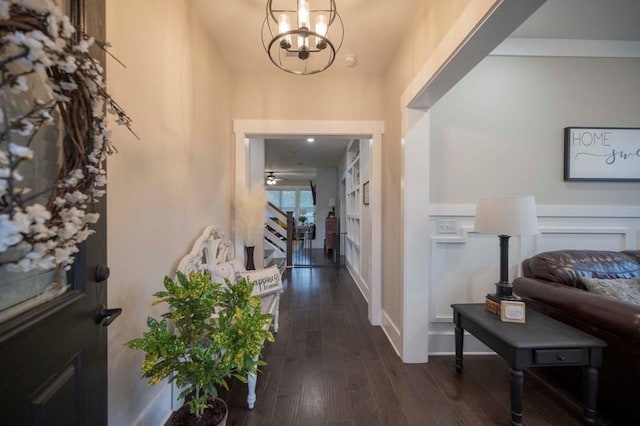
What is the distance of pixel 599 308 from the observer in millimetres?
1669

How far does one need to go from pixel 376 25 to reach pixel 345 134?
1047 millimetres

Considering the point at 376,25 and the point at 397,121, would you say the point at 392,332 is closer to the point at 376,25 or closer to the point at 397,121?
the point at 397,121

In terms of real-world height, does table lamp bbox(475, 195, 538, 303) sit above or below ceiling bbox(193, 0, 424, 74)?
below

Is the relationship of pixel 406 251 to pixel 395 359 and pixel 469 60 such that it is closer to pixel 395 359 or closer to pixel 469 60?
pixel 395 359

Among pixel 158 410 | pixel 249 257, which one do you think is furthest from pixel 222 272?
pixel 158 410

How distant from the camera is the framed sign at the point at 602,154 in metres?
2.53

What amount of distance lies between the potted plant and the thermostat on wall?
1.63m

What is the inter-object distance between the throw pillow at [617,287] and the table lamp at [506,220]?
0.62m

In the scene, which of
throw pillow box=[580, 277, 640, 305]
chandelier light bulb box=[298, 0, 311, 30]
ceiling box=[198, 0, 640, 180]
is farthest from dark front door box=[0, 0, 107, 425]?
throw pillow box=[580, 277, 640, 305]

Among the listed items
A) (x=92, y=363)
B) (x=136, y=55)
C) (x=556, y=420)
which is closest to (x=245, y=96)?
(x=136, y=55)

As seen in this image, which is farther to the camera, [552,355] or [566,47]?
[566,47]

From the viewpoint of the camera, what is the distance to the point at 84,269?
930 millimetres

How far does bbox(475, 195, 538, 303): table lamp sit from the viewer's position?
1880mm

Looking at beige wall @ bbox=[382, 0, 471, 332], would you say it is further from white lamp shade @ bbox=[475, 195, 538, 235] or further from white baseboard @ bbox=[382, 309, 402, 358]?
white lamp shade @ bbox=[475, 195, 538, 235]
